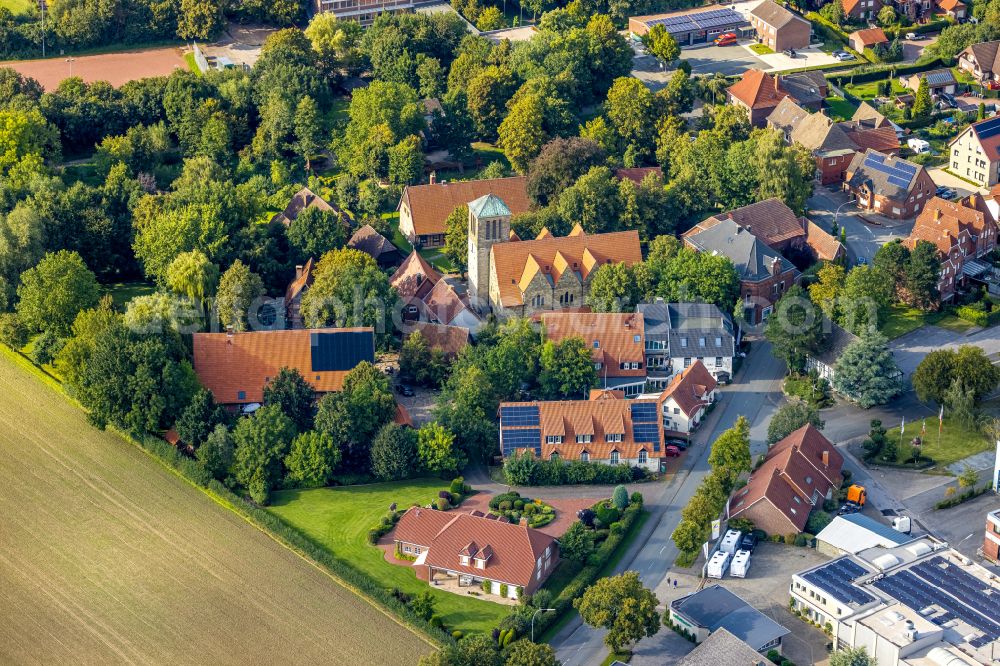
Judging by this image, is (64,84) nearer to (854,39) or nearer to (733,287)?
(733,287)

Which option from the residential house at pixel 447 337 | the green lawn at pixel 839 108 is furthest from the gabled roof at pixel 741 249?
the green lawn at pixel 839 108

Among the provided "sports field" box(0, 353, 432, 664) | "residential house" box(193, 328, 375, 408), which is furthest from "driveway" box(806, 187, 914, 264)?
"sports field" box(0, 353, 432, 664)

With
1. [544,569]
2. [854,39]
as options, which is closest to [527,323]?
[544,569]

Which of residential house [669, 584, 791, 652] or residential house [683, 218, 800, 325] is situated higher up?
residential house [683, 218, 800, 325]

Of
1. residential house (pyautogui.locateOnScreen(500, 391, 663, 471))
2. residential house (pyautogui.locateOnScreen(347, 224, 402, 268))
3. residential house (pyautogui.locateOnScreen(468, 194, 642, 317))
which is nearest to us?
residential house (pyautogui.locateOnScreen(500, 391, 663, 471))

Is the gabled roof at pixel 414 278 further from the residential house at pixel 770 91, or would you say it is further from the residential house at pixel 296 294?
the residential house at pixel 770 91

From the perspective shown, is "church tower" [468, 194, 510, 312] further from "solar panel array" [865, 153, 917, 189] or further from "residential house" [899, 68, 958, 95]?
"residential house" [899, 68, 958, 95]
